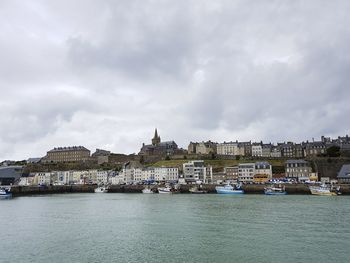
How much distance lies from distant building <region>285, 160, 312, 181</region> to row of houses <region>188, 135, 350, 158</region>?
18.3m

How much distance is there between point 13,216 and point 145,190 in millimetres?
40276

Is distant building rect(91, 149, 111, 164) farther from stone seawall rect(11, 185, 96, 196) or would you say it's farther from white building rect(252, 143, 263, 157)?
white building rect(252, 143, 263, 157)

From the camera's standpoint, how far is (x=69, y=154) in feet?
438

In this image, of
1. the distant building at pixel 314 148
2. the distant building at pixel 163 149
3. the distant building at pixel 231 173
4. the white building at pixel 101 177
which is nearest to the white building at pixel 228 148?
the distant building at pixel 163 149

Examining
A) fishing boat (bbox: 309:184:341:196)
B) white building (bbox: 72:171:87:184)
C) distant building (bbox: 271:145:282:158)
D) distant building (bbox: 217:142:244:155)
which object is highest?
distant building (bbox: 217:142:244:155)

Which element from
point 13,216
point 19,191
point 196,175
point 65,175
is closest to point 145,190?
point 196,175

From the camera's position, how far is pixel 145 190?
243ft

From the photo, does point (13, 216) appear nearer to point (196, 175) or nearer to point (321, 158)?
point (196, 175)

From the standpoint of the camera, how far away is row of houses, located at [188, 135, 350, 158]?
342 ft

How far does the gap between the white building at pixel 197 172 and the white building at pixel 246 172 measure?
26.0 ft

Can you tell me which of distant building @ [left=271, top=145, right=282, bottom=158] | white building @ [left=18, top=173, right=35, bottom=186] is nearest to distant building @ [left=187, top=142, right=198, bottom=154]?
distant building @ [left=271, top=145, right=282, bottom=158]

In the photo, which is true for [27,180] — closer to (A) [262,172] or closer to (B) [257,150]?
(A) [262,172]

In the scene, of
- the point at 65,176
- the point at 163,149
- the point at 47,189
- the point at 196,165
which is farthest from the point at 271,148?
the point at 47,189

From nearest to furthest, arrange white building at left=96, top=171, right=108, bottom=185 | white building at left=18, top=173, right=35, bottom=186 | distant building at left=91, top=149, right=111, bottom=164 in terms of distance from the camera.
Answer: white building at left=96, top=171, right=108, bottom=185, white building at left=18, top=173, right=35, bottom=186, distant building at left=91, top=149, right=111, bottom=164
